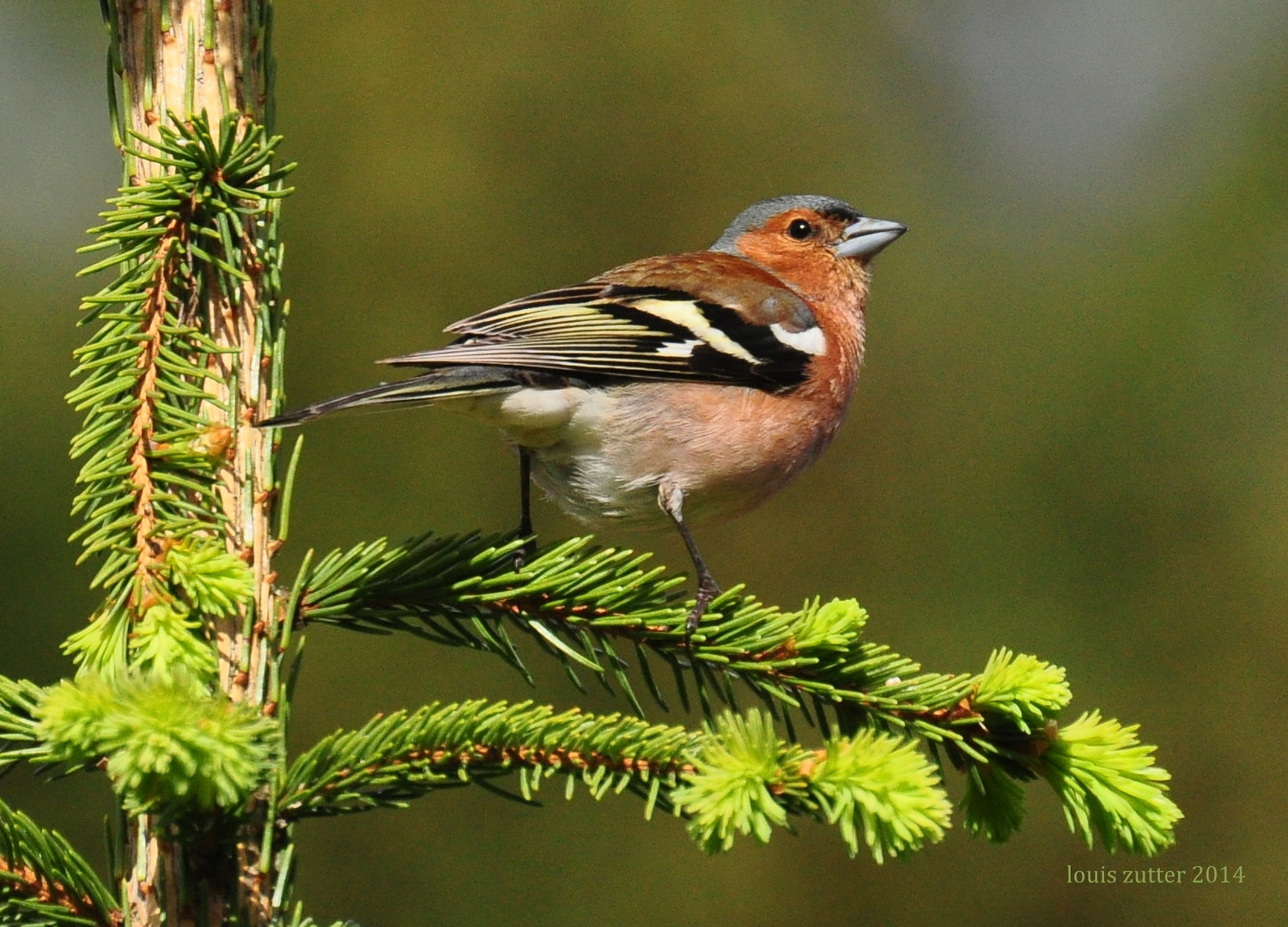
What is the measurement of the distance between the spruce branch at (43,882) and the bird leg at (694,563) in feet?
3.47

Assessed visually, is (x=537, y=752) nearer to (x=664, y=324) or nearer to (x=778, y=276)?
(x=664, y=324)

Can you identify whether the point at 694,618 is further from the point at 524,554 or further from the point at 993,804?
the point at 993,804

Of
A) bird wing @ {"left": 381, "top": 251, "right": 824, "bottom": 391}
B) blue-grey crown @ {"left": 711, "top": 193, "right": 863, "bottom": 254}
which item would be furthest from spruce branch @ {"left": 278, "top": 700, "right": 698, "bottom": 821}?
blue-grey crown @ {"left": 711, "top": 193, "right": 863, "bottom": 254}

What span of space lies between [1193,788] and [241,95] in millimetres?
6009

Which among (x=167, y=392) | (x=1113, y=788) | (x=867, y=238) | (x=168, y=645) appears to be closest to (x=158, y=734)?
(x=168, y=645)

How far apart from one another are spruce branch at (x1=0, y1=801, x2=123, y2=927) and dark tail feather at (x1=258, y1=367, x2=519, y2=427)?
2.25 ft

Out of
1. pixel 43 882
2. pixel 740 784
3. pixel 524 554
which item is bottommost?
pixel 43 882

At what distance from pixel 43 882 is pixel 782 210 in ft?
10.9

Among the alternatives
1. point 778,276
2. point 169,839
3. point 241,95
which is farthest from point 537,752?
point 778,276

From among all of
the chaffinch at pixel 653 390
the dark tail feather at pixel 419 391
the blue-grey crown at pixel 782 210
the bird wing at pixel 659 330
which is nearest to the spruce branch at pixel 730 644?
the dark tail feather at pixel 419 391

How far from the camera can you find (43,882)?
1.76m

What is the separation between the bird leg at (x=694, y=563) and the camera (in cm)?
229

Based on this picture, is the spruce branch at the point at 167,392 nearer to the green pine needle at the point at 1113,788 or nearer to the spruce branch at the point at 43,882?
the spruce branch at the point at 43,882

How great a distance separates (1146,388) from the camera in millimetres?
6957
